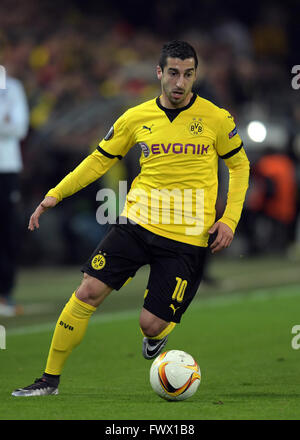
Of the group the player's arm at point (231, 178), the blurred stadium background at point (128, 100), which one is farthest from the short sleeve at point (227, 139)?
the blurred stadium background at point (128, 100)

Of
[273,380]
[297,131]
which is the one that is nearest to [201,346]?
[273,380]

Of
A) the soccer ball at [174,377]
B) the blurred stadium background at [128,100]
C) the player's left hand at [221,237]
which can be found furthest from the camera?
the blurred stadium background at [128,100]

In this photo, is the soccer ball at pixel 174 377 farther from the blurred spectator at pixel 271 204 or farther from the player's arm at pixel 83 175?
the blurred spectator at pixel 271 204

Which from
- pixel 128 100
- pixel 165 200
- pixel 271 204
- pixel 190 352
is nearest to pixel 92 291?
pixel 165 200

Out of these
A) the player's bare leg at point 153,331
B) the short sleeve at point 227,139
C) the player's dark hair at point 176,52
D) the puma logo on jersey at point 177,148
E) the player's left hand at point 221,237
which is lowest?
the player's bare leg at point 153,331

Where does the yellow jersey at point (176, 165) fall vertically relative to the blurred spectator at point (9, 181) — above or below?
below

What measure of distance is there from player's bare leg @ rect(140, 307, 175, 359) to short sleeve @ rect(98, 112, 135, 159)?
1.07 m

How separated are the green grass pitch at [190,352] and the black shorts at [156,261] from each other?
24.1 inches

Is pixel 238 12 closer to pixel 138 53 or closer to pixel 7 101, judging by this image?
pixel 138 53

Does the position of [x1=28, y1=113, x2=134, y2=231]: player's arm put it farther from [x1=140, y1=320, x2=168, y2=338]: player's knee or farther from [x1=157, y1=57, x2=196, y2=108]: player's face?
[x1=140, y1=320, x2=168, y2=338]: player's knee

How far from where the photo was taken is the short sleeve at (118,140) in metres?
7.94

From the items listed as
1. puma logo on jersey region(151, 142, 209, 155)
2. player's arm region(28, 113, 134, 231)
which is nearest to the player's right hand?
player's arm region(28, 113, 134, 231)

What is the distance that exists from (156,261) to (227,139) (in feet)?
3.08

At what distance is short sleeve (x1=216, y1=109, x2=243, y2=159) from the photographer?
26.0 feet
